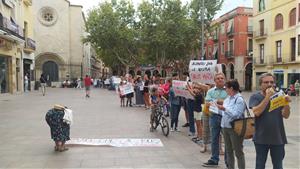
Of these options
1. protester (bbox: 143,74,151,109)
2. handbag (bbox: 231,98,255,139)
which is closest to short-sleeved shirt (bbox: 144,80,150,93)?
protester (bbox: 143,74,151,109)

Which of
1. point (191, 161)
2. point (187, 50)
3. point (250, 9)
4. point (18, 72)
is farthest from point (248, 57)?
point (191, 161)

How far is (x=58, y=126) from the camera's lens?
754 centimetres

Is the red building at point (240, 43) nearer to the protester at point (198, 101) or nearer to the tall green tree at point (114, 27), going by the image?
the tall green tree at point (114, 27)

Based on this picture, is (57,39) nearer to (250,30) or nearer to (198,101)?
(250,30)

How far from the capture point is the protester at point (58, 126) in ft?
24.6

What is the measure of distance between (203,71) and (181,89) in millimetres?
1674

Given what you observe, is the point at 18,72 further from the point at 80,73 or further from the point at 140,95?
the point at 80,73

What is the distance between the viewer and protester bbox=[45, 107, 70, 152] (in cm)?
751

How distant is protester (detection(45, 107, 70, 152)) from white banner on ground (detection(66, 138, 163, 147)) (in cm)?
69

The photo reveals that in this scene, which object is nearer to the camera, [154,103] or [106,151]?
[106,151]

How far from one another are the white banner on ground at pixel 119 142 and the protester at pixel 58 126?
0.69 meters

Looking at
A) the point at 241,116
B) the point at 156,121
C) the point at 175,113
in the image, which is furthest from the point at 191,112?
the point at 241,116

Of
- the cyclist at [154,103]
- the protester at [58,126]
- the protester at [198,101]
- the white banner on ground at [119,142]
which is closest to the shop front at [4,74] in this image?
the cyclist at [154,103]

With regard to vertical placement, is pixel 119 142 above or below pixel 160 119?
below
